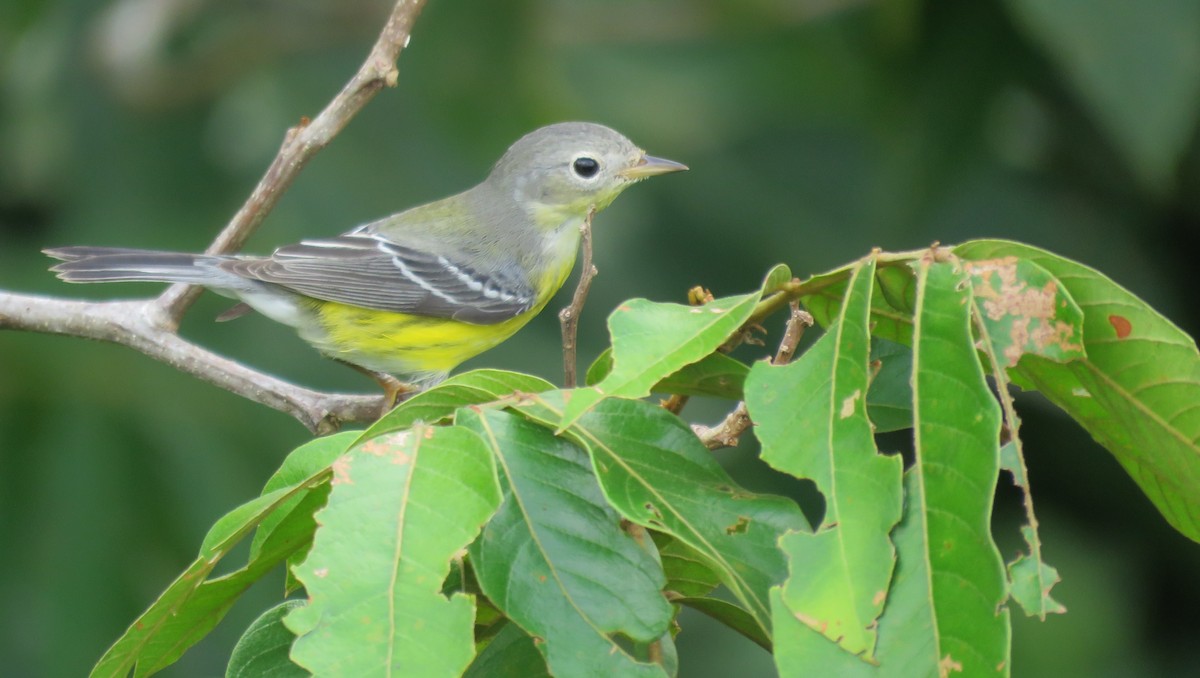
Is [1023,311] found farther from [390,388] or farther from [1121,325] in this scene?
[390,388]

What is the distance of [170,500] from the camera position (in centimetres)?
516

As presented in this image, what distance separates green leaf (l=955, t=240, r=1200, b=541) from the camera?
5.90 ft

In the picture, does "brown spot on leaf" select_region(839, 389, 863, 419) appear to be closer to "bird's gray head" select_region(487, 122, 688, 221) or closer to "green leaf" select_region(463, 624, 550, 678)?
"green leaf" select_region(463, 624, 550, 678)

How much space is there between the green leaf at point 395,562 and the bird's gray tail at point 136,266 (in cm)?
223

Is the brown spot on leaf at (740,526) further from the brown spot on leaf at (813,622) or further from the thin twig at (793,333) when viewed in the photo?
the thin twig at (793,333)

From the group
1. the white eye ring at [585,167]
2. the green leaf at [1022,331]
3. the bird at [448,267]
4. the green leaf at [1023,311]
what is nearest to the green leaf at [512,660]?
the green leaf at [1022,331]

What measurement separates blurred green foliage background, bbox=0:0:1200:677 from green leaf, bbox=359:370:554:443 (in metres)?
2.90

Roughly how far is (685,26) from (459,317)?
2747 mm

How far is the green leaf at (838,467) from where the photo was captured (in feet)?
5.31

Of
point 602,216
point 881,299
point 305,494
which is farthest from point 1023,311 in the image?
point 602,216

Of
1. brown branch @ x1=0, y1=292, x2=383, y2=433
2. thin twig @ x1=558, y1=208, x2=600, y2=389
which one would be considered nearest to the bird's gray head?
brown branch @ x1=0, y1=292, x2=383, y2=433

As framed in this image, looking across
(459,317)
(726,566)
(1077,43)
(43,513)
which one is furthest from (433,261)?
(726,566)

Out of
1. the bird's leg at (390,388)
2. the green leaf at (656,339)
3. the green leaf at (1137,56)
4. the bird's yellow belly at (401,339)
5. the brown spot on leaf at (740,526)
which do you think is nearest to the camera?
the green leaf at (656,339)

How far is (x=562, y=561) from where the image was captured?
1807 mm
